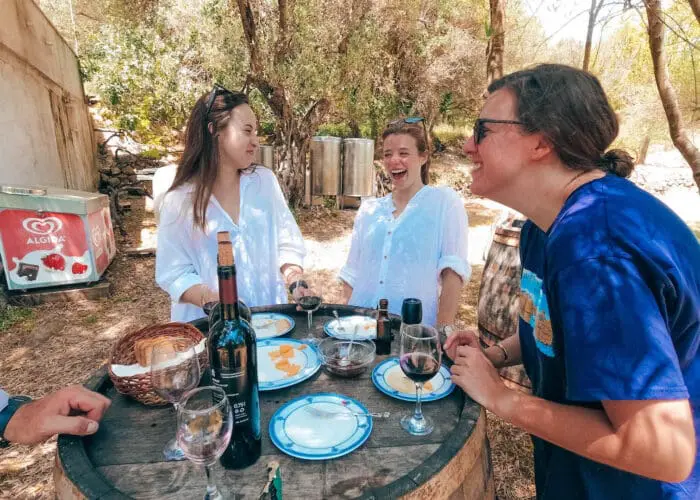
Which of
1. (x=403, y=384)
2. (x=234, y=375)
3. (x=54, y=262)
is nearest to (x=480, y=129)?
(x=403, y=384)

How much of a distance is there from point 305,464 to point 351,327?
94 centimetres

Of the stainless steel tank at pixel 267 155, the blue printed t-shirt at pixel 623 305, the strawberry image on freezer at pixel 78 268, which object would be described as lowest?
the strawberry image on freezer at pixel 78 268

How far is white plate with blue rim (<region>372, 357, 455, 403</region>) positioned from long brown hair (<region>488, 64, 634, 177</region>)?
946mm

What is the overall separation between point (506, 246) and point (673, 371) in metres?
2.27

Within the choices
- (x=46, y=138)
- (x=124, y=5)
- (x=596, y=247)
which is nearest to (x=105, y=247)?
(x=46, y=138)

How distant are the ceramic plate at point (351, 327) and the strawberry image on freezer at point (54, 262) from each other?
4.67 m

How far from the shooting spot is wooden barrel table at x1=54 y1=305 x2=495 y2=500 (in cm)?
112

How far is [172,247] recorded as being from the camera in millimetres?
2453

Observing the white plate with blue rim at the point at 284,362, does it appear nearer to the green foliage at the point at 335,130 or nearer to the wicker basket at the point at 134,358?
the wicker basket at the point at 134,358

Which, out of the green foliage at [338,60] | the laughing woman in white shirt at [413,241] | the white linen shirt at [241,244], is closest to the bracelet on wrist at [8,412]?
the white linen shirt at [241,244]

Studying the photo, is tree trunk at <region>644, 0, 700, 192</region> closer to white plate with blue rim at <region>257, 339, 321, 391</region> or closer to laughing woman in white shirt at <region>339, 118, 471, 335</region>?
laughing woman in white shirt at <region>339, 118, 471, 335</region>

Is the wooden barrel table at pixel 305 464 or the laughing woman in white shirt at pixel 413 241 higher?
the laughing woman in white shirt at pixel 413 241

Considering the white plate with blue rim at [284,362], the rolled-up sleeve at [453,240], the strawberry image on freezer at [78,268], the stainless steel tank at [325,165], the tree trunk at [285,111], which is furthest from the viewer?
the stainless steel tank at [325,165]

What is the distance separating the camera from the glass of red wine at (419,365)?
1385 mm
